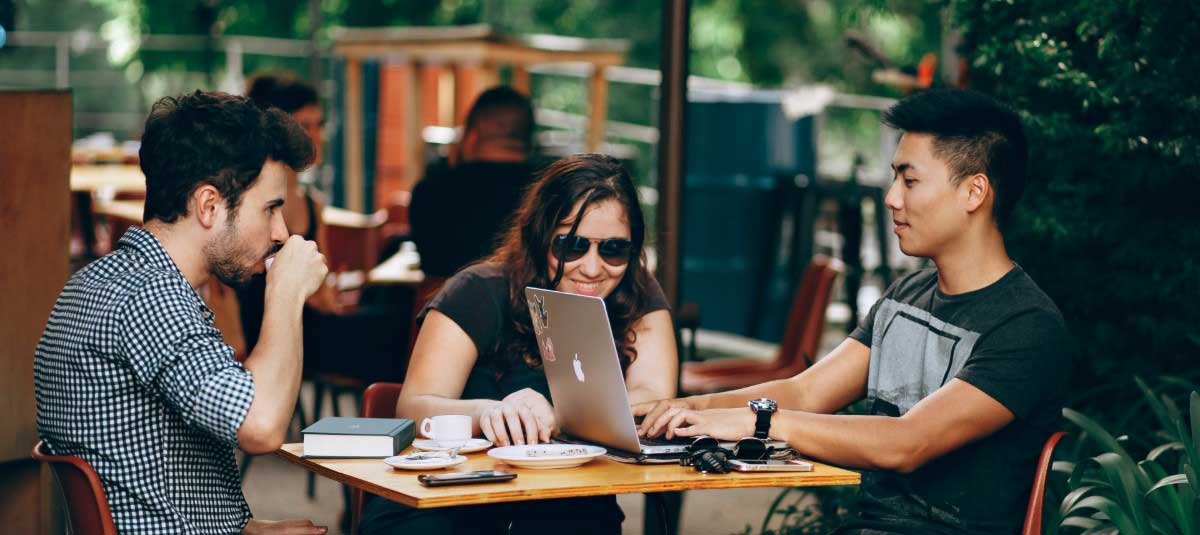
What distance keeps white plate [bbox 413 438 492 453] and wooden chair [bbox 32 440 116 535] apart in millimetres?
652

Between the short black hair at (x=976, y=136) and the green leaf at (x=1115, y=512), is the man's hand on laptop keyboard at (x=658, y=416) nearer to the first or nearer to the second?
the short black hair at (x=976, y=136)

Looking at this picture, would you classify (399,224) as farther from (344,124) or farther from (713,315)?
(344,124)

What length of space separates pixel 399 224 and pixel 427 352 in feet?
18.9

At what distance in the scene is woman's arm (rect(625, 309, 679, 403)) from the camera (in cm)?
360

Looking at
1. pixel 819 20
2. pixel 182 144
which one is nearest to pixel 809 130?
pixel 182 144

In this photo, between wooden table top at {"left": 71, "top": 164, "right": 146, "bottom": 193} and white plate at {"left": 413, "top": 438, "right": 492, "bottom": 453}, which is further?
wooden table top at {"left": 71, "top": 164, "right": 146, "bottom": 193}

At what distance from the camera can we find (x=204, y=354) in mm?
2639

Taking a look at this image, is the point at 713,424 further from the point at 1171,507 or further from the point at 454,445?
the point at 1171,507

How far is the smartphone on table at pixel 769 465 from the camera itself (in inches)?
113

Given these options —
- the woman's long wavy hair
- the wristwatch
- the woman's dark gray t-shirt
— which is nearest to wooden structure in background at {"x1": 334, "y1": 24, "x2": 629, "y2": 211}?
the woman's long wavy hair

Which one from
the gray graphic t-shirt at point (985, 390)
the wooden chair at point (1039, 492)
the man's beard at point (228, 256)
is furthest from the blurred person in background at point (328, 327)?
the wooden chair at point (1039, 492)

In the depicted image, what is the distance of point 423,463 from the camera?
282 cm

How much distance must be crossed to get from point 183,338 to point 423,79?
8759 millimetres

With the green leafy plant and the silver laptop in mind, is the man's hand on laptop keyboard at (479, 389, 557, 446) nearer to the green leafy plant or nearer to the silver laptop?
the silver laptop
